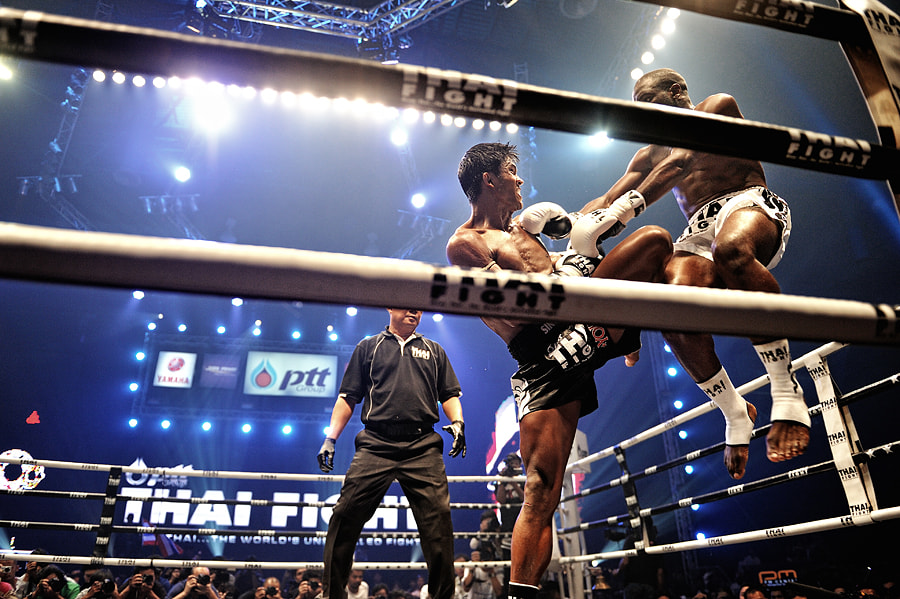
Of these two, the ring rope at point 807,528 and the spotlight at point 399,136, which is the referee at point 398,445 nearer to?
the ring rope at point 807,528

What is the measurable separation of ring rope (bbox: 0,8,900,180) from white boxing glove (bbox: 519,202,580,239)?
115cm

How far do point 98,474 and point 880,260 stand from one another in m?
15.6

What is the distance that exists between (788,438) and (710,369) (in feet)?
1.36

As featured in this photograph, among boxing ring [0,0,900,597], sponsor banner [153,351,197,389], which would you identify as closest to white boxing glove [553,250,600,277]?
boxing ring [0,0,900,597]

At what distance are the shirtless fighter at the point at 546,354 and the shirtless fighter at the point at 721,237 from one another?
134 millimetres

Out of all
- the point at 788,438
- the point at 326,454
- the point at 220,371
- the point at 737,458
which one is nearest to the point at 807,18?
the point at 788,438

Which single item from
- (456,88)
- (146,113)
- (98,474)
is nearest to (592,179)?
(146,113)

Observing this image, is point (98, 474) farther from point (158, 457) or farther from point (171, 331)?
point (171, 331)

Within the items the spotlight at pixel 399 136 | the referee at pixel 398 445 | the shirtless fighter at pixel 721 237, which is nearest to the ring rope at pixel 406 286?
the shirtless fighter at pixel 721 237

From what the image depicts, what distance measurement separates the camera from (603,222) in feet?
6.27

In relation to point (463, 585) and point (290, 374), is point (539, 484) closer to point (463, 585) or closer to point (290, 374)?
point (463, 585)

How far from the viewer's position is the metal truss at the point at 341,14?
791 centimetres

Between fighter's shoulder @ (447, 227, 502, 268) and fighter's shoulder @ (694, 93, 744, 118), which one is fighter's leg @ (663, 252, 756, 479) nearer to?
fighter's shoulder @ (694, 93, 744, 118)

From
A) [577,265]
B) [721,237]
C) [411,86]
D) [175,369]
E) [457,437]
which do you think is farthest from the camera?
[175,369]
